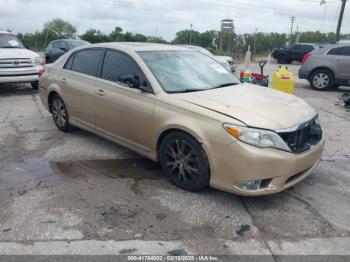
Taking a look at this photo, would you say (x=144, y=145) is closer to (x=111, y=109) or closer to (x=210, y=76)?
(x=111, y=109)

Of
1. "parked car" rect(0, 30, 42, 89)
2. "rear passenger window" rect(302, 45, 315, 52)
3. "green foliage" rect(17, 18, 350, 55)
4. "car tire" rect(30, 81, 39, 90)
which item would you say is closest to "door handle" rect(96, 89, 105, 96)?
"parked car" rect(0, 30, 42, 89)

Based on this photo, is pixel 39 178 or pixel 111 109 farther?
pixel 111 109

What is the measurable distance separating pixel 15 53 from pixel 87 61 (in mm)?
6272

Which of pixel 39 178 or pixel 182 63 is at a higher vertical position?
pixel 182 63

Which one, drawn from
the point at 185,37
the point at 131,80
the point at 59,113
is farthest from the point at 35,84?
the point at 185,37

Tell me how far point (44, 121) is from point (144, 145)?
3753 millimetres

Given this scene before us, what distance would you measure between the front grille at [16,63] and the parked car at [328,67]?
8.90 meters

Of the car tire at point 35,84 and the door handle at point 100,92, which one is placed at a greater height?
the door handle at point 100,92

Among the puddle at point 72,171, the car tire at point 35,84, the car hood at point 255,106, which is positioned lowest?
Result: the car tire at point 35,84

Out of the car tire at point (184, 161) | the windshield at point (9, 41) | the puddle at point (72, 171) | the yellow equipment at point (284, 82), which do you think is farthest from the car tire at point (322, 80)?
the windshield at point (9, 41)

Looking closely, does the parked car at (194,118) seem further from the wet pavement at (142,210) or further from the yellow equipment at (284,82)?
the yellow equipment at (284,82)

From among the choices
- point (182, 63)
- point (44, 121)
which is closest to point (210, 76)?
point (182, 63)

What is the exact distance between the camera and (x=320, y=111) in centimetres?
898

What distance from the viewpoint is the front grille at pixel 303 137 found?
3.92 m
